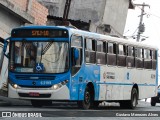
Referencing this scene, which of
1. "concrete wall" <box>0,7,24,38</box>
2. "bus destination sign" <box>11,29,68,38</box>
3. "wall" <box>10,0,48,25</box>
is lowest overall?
"bus destination sign" <box>11,29,68,38</box>

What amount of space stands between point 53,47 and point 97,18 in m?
35.3

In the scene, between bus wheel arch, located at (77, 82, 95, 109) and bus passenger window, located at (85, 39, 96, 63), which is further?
bus passenger window, located at (85, 39, 96, 63)

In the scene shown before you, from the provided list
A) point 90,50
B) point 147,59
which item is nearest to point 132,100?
point 147,59

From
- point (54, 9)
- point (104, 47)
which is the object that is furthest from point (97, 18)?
point (104, 47)

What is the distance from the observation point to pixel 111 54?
79.6 feet

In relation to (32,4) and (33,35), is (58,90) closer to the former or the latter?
(33,35)

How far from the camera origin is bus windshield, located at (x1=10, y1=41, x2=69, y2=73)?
20.9m

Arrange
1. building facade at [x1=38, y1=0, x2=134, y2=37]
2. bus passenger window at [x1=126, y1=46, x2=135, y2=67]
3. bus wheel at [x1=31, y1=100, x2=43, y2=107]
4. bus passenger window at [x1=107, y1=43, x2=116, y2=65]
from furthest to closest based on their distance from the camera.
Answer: building facade at [x1=38, y1=0, x2=134, y2=37], bus passenger window at [x1=126, y1=46, x2=135, y2=67], bus passenger window at [x1=107, y1=43, x2=116, y2=65], bus wheel at [x1=31, y1=100, x2=43, y2=107]

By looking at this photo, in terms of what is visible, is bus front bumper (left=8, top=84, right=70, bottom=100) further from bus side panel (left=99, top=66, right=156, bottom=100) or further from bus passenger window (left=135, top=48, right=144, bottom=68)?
bus passenger window (left=135, top=48, right=144, bottom=68)

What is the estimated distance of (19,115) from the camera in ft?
51.9

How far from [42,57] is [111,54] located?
13.7ft

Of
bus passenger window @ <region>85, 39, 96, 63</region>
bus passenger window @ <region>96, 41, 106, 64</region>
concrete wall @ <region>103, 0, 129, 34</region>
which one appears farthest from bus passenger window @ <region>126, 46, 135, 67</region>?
concrete wall @ <region>103, 0, 129, 34</region>

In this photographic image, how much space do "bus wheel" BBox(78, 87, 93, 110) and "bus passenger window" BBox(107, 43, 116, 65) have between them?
82.4 inches

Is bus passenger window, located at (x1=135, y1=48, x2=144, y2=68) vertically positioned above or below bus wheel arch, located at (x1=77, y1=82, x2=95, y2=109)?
above
